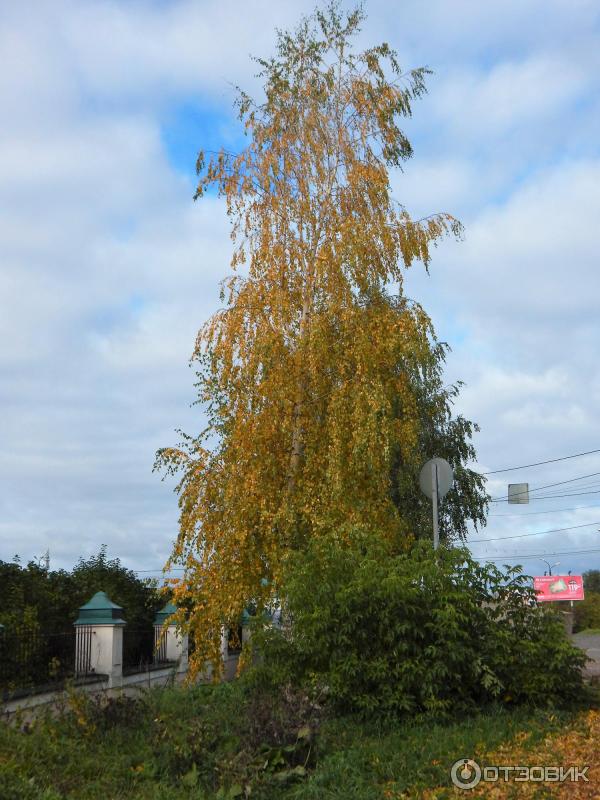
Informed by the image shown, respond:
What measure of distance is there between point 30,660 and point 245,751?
6.61 m

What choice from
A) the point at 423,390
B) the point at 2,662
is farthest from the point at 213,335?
the point at 423,390

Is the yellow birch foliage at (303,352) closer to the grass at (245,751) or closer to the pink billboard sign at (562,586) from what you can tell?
the grass at (245,751)

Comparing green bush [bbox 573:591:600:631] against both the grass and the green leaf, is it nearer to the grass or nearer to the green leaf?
the grass

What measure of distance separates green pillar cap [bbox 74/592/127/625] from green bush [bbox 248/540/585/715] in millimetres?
4814

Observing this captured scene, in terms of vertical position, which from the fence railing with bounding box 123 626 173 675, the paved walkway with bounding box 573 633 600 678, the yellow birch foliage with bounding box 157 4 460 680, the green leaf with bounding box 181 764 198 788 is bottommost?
the paved walkway with bounding box 573 633 600 678

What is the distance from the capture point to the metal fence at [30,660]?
1264 centimetres

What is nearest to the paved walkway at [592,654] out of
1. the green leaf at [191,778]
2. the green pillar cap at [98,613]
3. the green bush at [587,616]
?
the green leaf at [191,778]

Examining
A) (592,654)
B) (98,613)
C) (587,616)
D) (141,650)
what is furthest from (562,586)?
(98,613)

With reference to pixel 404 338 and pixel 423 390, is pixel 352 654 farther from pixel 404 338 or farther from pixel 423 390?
pixel 423 390

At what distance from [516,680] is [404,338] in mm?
6045

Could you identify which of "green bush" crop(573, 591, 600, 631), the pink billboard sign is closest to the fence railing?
"green bush" crop(573, 591, 600, 631)

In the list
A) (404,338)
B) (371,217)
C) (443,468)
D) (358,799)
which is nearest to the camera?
(358,799)

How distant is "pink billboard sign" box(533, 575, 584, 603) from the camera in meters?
65.2

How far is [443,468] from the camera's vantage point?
40.1 feet
